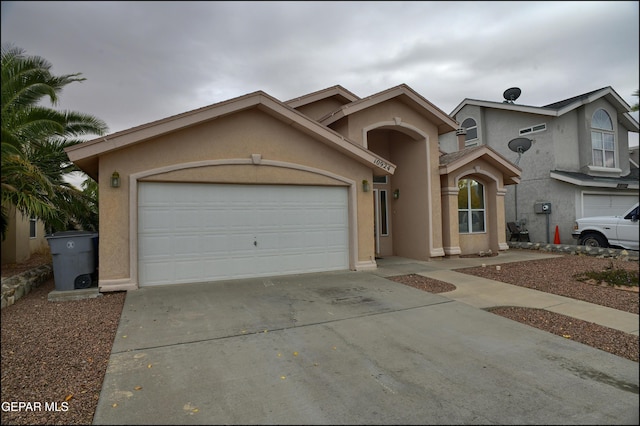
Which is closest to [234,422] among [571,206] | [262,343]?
[262,343]

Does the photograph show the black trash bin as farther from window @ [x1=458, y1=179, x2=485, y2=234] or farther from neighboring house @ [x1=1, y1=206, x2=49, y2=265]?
window @ [x1=458, y1=179, x2=485, y2=234]

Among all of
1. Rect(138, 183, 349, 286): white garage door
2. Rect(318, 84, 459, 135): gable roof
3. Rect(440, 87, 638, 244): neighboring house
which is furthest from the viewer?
Rect(440, 87, 638, 244): neighboring house

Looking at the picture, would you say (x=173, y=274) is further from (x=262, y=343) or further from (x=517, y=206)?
(x=517, y=206)

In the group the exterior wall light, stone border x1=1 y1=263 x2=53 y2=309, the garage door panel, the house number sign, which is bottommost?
stone border x1=1 y1=263 x2=53 y2=309

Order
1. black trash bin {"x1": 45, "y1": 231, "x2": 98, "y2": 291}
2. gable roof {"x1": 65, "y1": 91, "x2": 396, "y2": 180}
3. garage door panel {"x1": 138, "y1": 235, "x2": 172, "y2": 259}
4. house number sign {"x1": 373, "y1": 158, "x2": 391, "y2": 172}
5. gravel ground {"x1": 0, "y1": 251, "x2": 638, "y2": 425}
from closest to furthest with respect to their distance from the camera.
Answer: gravel ground {"x1": 0, "y1": 251, "x2": 638, "y2": 425}
black trash bin {"x1": 45, "y1": 231, "x2": 98, "y2": 291}
gable roof {"x1": 65, "y1": 91, "x2": 396, "y2": 180}
garage door panel {"x1": 138, "y1": 235, "x2": 172, "y2": 259}
house number sign {"x1": 373, "y1": 158, "x2": 391, "y2": 172}

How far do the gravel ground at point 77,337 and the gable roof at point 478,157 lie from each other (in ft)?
15.4

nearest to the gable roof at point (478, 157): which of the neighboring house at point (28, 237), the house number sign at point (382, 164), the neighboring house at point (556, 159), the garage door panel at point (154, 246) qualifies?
the neighboring house at point (556, 159)

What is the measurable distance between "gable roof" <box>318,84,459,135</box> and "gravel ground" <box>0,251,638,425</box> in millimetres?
5316

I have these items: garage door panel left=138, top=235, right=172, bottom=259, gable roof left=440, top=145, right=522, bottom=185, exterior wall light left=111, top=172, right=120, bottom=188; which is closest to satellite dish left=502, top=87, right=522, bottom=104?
gable roof left=440, top=145, right=522, bottom=185

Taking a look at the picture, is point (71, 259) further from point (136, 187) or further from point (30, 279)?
point (136, 187)

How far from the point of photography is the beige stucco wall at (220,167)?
6.89 meters

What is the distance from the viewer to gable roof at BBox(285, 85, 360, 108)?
1149 centimetres

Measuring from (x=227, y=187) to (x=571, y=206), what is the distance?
12852 millimetres

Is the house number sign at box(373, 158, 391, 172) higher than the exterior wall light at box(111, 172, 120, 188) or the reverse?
higher
